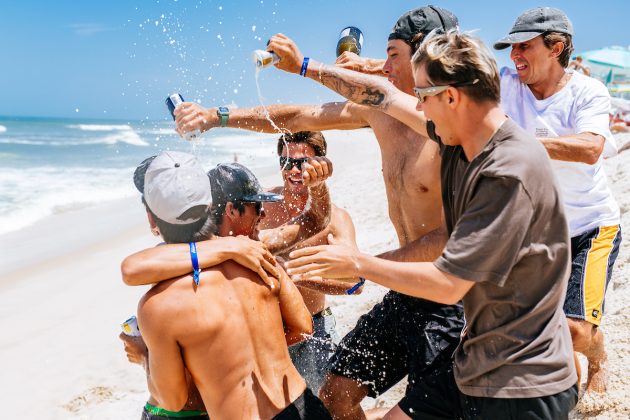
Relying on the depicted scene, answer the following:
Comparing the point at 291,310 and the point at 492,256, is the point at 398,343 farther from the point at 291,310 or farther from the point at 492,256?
the point at 492,256

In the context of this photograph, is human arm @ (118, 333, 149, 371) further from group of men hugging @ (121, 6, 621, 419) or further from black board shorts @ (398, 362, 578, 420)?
black board shorts @ (398, 362, 578, 420)

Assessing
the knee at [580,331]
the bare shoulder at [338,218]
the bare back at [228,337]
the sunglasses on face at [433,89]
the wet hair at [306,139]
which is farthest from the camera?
the wet hair at [306,139]

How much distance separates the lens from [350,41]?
388 centimetres

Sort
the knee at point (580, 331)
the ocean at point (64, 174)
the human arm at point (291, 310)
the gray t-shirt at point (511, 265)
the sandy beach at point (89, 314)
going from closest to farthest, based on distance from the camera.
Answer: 1. the gray t-shirt at point (511, 265)
2. the human arm at point (291, 310)
3. the knee at point (580, 331)
4. the sandy beach at point (89, 314)
5. the ocean at point (64, 174)

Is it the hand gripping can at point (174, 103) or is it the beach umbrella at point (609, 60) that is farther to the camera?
the beach umbrella at point (609, 60)

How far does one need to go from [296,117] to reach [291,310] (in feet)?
5.09

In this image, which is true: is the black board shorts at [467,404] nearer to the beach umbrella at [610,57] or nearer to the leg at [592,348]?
the leg at [592,348]

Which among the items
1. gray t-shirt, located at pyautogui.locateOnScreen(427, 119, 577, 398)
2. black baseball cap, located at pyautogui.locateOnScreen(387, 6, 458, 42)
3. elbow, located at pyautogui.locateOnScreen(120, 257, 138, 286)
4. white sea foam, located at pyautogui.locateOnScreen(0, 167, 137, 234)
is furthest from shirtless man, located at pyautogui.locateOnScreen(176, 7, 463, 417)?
white sea foam, located at pyautogui.locateOnScreen(0, 167, 137, 234)

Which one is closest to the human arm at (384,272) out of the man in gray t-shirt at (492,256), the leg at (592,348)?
the man in gray t-shirt at (492,256)

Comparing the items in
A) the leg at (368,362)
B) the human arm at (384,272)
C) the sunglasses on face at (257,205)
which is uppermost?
the sunglasses on face at (257,205)

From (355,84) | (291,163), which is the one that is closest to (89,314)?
(291,163)

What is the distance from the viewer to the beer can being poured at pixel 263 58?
10.2 feet

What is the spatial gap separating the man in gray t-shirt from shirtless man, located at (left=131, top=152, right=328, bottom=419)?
374 millimetres

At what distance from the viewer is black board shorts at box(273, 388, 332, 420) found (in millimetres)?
2486
